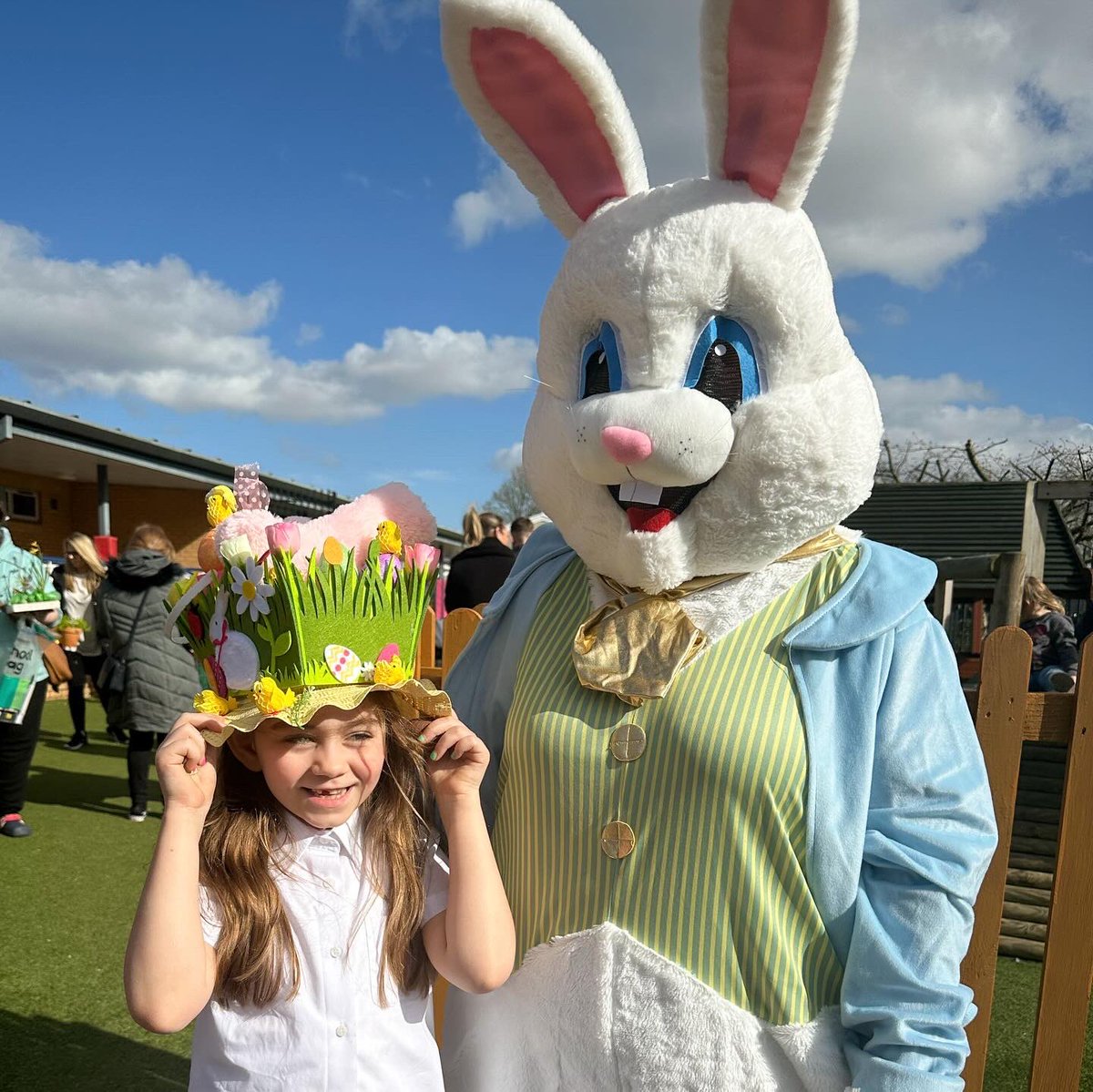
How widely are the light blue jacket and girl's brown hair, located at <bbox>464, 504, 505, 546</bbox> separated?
5.39 m

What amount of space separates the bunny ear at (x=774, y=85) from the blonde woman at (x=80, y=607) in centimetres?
770

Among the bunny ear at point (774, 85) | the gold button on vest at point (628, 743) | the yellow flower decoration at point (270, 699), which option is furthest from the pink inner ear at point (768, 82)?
the yellow flower decoration at point (270, 699)

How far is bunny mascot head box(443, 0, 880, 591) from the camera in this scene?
1.56m

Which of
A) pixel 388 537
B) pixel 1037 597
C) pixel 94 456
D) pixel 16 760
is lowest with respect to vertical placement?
pixel 16 760

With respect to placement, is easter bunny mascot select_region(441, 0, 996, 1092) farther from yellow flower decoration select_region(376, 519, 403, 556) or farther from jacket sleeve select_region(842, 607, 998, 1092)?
yellow flower decoration select_region(376, 519, 403, 556)

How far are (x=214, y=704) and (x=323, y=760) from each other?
8.1 inches

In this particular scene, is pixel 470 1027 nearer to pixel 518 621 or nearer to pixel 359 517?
pixel 518 621

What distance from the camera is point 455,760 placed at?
1.68 metres

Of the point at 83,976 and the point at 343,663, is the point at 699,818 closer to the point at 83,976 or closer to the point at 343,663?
the point at 343,663

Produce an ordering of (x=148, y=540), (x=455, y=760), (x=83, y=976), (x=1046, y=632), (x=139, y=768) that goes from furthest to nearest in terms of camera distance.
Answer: (x=148, y=540), (x=139, y=768), (x=1046, y=632), (x=83, y=976), (x=455, y=760)

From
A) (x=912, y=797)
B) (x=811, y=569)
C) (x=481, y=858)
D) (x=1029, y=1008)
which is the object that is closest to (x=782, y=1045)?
(x=912, y=797)

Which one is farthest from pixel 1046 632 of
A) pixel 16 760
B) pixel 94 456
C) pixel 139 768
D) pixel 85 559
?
pixel 94 456

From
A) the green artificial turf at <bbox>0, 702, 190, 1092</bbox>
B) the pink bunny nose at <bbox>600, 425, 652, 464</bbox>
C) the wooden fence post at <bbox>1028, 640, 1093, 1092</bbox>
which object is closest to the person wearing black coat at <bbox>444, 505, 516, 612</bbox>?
the green artificial turf at <bbox>0, 702, 190, 1092</bbox>

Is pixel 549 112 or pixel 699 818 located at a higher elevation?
pixel 549 112
